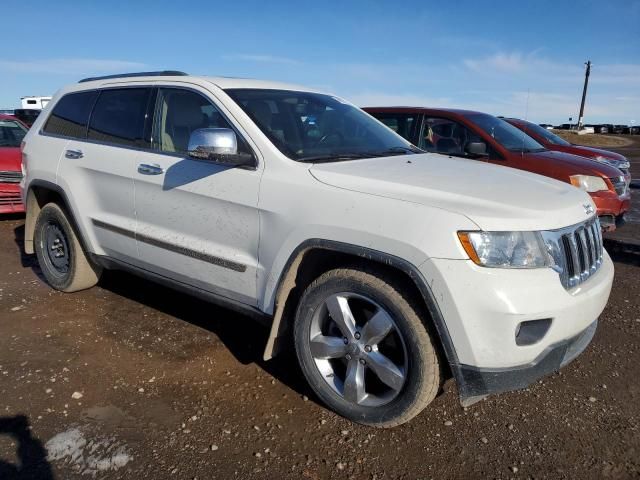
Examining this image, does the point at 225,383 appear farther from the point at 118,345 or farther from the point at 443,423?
the point at 443,423

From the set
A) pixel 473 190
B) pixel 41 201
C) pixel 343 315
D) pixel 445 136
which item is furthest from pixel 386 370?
pixel 445 136

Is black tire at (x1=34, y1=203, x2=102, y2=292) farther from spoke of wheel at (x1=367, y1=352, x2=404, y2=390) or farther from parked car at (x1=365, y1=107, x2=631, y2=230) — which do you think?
parked car at (x1=365, y1=107, x2=631, y2=230)

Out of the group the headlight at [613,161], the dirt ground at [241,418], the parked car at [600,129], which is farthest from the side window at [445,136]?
the parked car at [600,129]

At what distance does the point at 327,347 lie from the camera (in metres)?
2.87

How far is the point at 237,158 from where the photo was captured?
3.14 metres

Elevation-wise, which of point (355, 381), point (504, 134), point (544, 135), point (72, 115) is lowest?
point (355, 381)

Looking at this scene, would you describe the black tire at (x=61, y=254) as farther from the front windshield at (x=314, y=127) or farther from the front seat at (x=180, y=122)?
the front windshield at (x=314, y=127)

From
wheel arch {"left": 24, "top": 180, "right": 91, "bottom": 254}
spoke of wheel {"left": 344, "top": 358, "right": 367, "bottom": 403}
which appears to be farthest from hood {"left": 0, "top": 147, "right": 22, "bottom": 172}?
spoke of wheel {"left": 344, "top": 358, "right": 367, "bottom": 403}

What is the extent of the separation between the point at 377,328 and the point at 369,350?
0.15 meters

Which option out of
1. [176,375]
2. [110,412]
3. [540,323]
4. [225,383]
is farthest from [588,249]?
[110,412]

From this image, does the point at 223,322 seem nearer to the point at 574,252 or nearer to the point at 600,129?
the point at 574,252

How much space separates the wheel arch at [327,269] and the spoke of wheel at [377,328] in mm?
203

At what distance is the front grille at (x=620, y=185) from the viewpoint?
6.59 m

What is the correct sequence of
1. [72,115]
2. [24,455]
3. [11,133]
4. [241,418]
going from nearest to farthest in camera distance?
[24,455] → [241,418] → [72,115] → [11,133]
